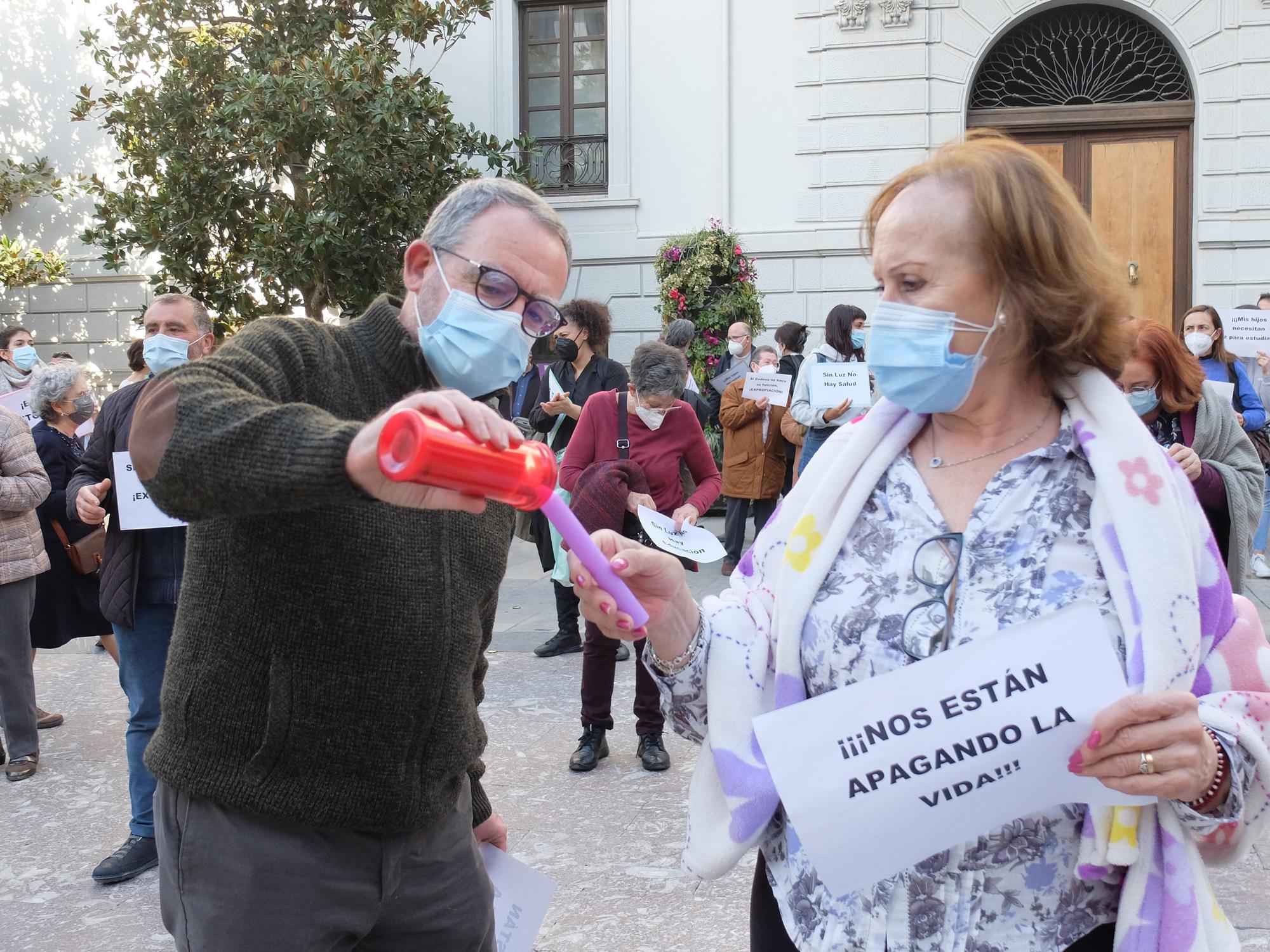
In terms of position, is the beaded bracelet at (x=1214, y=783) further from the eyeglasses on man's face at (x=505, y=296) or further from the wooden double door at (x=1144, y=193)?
the wooden double door at (x=1144, y=193)

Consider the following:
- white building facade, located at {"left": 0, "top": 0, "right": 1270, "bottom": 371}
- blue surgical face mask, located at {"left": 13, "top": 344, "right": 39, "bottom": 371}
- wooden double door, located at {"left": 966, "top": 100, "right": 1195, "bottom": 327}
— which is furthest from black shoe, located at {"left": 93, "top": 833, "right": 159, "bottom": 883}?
wooden double door, located at {"left": 966, "top": 100, "right": 1195, "bottom": 327}

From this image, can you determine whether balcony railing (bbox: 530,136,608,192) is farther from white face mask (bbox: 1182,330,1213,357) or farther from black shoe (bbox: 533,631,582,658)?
white face mask (bbox: 1182,330,1213,357)

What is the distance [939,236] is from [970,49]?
12452 mm

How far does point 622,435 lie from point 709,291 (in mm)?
7022

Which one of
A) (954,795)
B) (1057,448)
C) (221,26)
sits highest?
(221,26)

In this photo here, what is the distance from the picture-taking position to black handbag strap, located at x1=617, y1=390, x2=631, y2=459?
597 cm

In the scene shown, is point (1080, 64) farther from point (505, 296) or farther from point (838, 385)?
point (505, 296)

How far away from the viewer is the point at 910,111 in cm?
1314

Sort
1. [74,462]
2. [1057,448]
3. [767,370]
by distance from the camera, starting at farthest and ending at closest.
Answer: [767,370], [74,462], [1057,448]

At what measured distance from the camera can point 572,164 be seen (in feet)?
47.4

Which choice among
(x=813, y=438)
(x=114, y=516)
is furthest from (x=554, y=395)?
(x=114, y=516)

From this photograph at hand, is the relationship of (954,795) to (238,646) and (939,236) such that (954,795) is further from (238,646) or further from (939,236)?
(238,646)

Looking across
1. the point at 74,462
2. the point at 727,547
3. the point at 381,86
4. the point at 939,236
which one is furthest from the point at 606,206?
the point at 939,236

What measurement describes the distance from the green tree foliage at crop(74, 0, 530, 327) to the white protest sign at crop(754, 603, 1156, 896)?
10.8m
